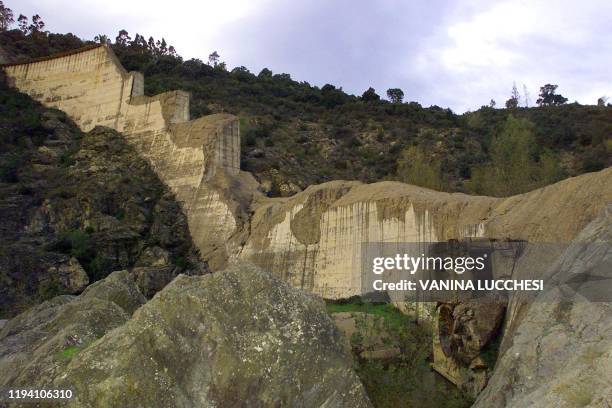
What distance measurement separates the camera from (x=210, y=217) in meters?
25.7

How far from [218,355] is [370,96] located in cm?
4917

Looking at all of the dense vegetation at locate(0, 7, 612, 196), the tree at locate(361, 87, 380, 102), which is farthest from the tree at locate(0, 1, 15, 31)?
the tree at locate(361, 87, 380, 102)

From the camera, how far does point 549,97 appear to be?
2810 inches

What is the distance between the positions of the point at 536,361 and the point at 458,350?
15.7 feet

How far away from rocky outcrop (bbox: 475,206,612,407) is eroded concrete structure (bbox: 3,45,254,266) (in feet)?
50.8

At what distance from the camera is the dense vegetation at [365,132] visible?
3334 centimetres

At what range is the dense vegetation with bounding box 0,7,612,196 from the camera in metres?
33.3

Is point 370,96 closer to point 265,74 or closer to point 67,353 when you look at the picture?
point 265,74

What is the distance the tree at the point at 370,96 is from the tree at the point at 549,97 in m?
20.9

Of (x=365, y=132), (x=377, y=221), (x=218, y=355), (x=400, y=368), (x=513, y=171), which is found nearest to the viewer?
(x=218, y=355)

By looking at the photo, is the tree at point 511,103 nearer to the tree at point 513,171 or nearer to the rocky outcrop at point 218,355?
the tree at point 513,171

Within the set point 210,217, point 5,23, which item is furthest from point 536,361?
point 5,23

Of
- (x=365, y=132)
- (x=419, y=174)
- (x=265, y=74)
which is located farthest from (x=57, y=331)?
(x=265, y=74)

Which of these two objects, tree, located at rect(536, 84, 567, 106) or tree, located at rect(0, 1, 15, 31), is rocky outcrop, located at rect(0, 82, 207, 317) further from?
tree, located at rect(536, 84, 567, 106)
